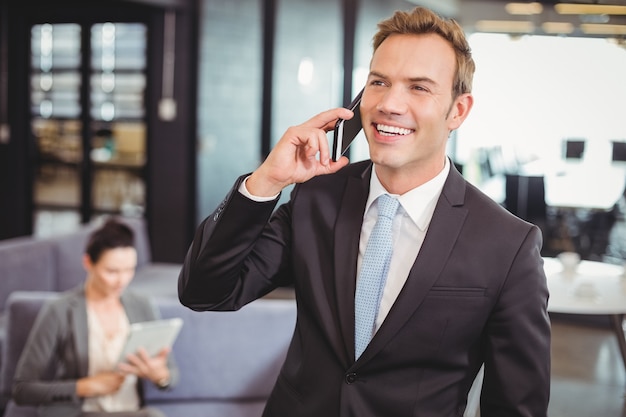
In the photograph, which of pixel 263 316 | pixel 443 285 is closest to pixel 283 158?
pixel 443 285

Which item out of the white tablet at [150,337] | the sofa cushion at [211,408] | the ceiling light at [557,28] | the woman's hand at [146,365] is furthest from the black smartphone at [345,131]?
the ceiling light at [557,28]

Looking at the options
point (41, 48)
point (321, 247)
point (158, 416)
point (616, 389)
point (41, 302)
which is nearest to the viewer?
point (321, 247)

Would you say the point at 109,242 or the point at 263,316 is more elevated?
the point at 109,242

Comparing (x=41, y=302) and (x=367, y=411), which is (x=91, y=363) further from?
(x=367, y=411)

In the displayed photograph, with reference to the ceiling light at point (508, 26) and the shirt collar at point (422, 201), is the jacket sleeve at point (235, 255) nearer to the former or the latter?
the shirt collar at point (422, 201)

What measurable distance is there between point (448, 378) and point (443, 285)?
16 centimetres

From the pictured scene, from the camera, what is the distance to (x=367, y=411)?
1.29 meters

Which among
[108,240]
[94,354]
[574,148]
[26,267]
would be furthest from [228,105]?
[94,354]

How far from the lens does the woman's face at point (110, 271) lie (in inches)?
106

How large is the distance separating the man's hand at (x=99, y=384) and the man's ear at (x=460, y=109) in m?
1.68

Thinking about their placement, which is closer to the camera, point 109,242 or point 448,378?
point 448,378

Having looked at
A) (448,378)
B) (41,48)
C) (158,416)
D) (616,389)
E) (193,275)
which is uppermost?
(41,48)

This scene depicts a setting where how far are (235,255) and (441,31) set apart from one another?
1.67ft

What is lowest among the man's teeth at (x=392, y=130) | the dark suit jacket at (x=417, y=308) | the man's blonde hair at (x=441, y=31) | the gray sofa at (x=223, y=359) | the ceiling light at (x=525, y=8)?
the gray sofa at (x=223, y=359)
